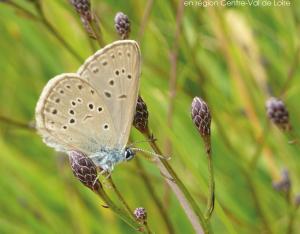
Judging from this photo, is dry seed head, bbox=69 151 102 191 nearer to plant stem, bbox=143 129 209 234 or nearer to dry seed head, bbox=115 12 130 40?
plant stem, bbox=143 129 209 234

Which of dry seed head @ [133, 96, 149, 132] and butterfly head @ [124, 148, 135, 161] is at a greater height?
dry seed head @ [133, 96, 149, 132]

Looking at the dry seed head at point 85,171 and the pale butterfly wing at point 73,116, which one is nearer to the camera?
the dry seed head at point 85,171

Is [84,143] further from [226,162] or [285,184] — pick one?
[226,162]

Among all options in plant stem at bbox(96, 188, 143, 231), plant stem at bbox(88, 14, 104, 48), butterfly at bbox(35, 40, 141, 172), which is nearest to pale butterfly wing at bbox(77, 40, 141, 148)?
butterfly at bbox(35, 40, 141, 172)

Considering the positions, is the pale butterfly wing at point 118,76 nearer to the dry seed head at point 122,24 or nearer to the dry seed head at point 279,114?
the dry seed head at point 122,24

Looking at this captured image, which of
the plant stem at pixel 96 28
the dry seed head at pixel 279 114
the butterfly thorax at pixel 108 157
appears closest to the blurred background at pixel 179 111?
the butterfly thorax at pixel 108 157
